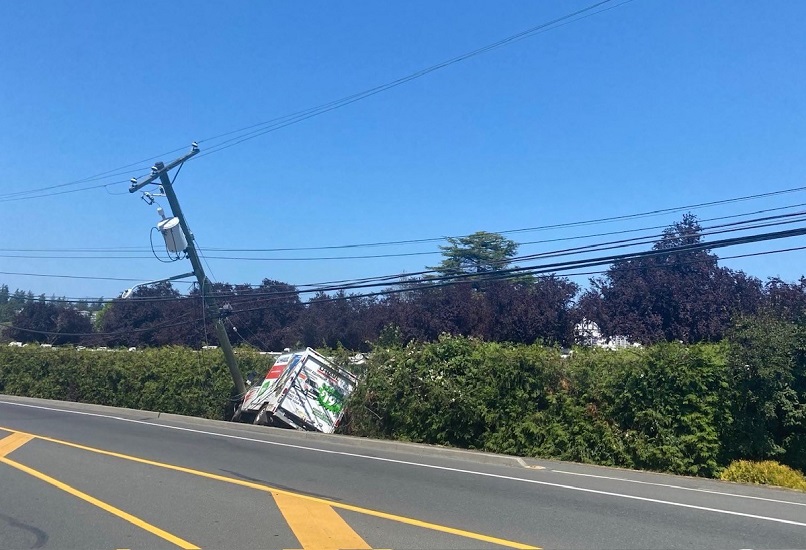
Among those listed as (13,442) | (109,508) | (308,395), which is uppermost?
(308,395)

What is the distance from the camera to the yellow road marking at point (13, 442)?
49.4ft

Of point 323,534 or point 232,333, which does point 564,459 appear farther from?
point 232,333

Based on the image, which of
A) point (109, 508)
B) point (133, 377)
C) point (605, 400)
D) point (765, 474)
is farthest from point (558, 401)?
point (133, 377)

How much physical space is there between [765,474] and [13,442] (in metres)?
15.1

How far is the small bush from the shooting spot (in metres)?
13.2

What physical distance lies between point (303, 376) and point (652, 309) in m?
21.9

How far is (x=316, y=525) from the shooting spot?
28.7 ft

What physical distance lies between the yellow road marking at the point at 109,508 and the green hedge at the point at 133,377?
477 inches

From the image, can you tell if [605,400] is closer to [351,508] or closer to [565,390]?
[565,390]

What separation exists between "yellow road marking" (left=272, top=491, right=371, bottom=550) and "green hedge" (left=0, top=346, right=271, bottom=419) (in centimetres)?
1528

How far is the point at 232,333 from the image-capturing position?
5375 cm

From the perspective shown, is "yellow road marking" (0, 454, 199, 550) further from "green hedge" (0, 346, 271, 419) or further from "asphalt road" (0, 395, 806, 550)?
"green hedge" (0, 346, 271, 419)

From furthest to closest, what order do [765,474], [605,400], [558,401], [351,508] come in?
[558,401], [605,400], [765,474], [351,508]

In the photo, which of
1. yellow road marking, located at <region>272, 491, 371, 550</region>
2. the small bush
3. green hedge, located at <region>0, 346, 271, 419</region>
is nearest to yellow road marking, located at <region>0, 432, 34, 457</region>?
yellow road marking, located at <region>272, 491, 371, 550</region>
